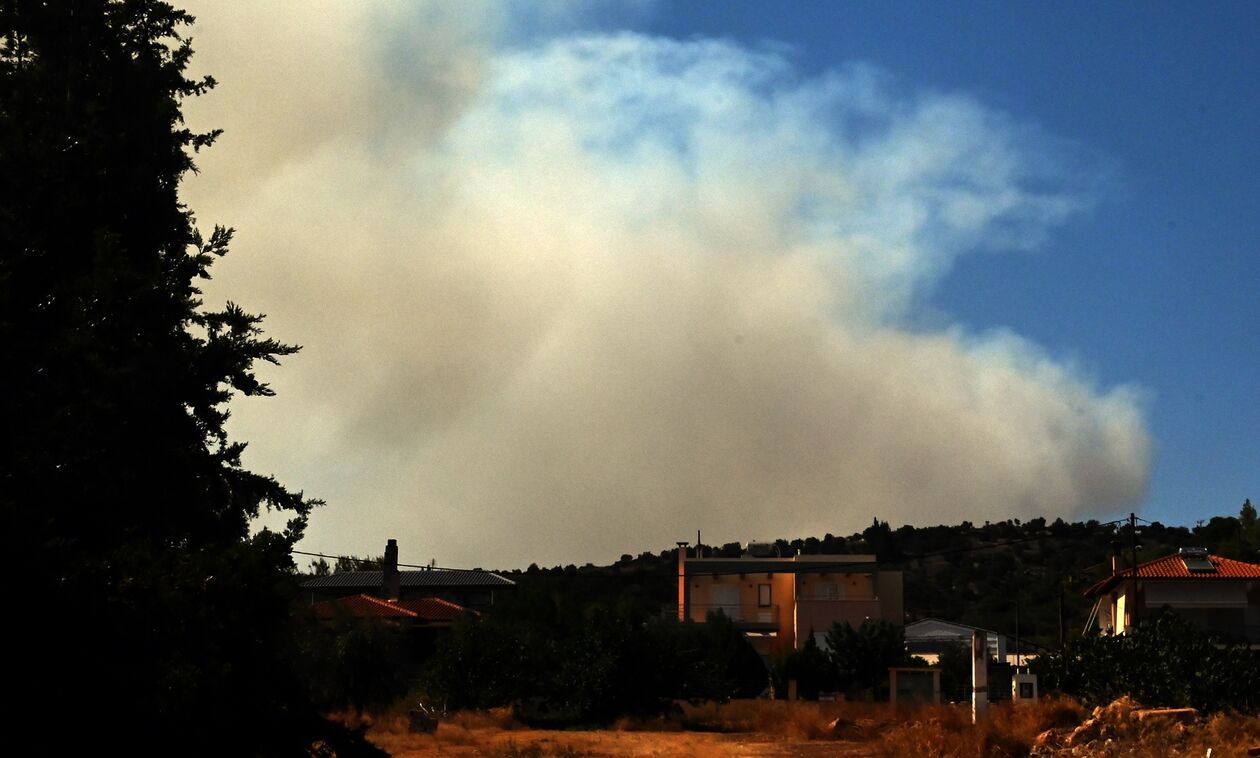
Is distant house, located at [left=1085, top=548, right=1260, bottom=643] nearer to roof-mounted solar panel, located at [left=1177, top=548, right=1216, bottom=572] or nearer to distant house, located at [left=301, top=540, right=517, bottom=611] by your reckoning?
roof-mounted solar panel, located at [left=1177, top=548, right=1216, bottom=572]

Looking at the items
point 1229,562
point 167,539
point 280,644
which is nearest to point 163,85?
point 167,539

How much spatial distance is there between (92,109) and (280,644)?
28.9 feet

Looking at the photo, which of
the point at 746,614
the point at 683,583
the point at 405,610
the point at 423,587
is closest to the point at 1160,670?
the point at 405,610

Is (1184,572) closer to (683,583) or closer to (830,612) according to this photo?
(830,612)

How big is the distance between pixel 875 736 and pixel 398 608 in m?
37.3

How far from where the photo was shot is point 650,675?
50312mm

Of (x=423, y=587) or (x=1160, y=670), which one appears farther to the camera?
(x=423, y=587)

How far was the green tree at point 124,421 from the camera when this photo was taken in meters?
16.9

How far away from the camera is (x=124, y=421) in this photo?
19.7 meters

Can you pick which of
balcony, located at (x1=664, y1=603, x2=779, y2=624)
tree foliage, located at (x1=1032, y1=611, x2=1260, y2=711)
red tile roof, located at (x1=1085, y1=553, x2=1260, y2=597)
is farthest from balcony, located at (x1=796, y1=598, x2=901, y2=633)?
tree foliage, located at (x1=1032, y1=611, x2=1260, y2=711)

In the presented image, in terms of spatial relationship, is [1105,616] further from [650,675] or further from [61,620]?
[61,620]

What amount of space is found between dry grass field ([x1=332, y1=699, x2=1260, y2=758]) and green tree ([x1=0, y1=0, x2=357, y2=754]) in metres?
16.7

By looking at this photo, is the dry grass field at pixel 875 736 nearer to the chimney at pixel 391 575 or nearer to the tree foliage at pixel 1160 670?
the tree foliage at pixel 1160 670

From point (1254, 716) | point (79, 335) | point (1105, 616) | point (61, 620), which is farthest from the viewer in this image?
point (1105, 616)
